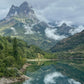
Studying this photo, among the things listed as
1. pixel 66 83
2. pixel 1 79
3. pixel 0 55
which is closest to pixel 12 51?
pixel 0 55

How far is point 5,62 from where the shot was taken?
129125 millimetres

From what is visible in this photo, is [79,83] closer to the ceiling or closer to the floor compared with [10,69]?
closer to the floor

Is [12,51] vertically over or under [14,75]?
over

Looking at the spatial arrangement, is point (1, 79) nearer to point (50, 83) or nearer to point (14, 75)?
point (14, 75)

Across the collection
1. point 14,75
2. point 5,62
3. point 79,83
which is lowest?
point 79,83

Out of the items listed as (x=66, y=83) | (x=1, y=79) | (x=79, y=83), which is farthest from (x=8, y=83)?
(x=79, y=83)

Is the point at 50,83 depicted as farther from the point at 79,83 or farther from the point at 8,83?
the point at 8,83

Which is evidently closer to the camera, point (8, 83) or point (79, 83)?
point (8, 83)

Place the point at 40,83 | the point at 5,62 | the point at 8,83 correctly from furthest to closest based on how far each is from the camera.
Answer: the point at 5,62 < the point at 40,83 < the point at 8,83

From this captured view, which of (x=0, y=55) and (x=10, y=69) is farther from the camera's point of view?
(x=0, y=55)

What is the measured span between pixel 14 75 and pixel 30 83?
49.5 ft

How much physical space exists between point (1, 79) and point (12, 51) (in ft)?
170

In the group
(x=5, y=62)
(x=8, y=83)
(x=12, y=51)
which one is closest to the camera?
(x=8, y=83)

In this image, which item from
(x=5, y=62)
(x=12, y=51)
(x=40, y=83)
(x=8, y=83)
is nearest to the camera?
(x=8, y=83)
